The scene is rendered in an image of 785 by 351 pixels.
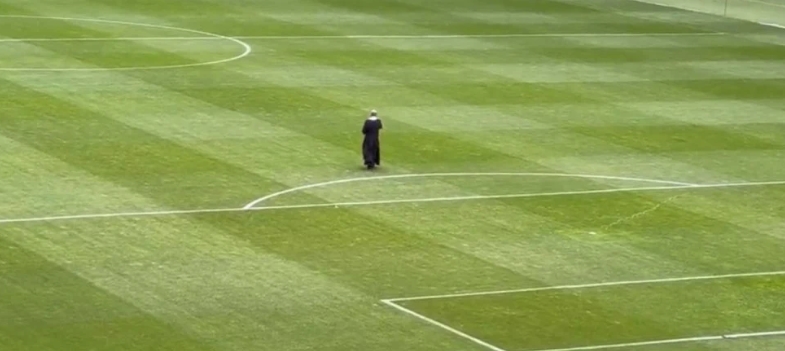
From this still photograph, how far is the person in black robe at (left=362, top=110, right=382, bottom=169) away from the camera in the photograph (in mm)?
36344

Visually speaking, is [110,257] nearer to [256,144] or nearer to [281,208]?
[281,208]

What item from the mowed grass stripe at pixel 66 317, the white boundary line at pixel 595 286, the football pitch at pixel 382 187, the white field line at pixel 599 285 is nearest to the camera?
the mowed grass stripe at pixel 66 317

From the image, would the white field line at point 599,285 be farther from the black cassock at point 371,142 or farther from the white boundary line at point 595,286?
the black cassock at point 371,142

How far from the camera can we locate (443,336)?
85.0 ft

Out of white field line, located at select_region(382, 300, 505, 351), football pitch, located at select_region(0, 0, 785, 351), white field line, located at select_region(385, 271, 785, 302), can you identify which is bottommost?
football pitch, located at select_region(0, 0, 785, 351)

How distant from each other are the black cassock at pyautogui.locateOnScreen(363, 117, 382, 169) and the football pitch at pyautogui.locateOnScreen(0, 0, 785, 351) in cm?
34

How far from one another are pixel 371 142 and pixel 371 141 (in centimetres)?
2

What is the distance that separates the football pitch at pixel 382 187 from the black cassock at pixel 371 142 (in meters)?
0.34

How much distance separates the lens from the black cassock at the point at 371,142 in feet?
119

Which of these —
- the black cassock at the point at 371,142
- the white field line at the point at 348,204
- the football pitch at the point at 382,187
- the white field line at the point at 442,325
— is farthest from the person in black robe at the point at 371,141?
the white field line at the point at 442,325

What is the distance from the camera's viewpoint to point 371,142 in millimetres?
36594

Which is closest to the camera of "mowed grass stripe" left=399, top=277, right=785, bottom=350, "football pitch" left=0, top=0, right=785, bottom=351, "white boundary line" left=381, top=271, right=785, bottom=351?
"white boundary line" left=381, top=271, right=785, bottom=351

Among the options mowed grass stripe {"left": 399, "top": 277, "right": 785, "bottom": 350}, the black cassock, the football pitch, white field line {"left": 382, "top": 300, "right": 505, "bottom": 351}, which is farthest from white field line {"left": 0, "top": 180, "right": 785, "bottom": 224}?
mowed grass stripe {"left": 399, "top": 277, "right": 785, "bottom": 350}

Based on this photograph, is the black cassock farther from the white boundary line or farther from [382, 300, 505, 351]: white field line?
[382, 300, 505, 351]: white field line
